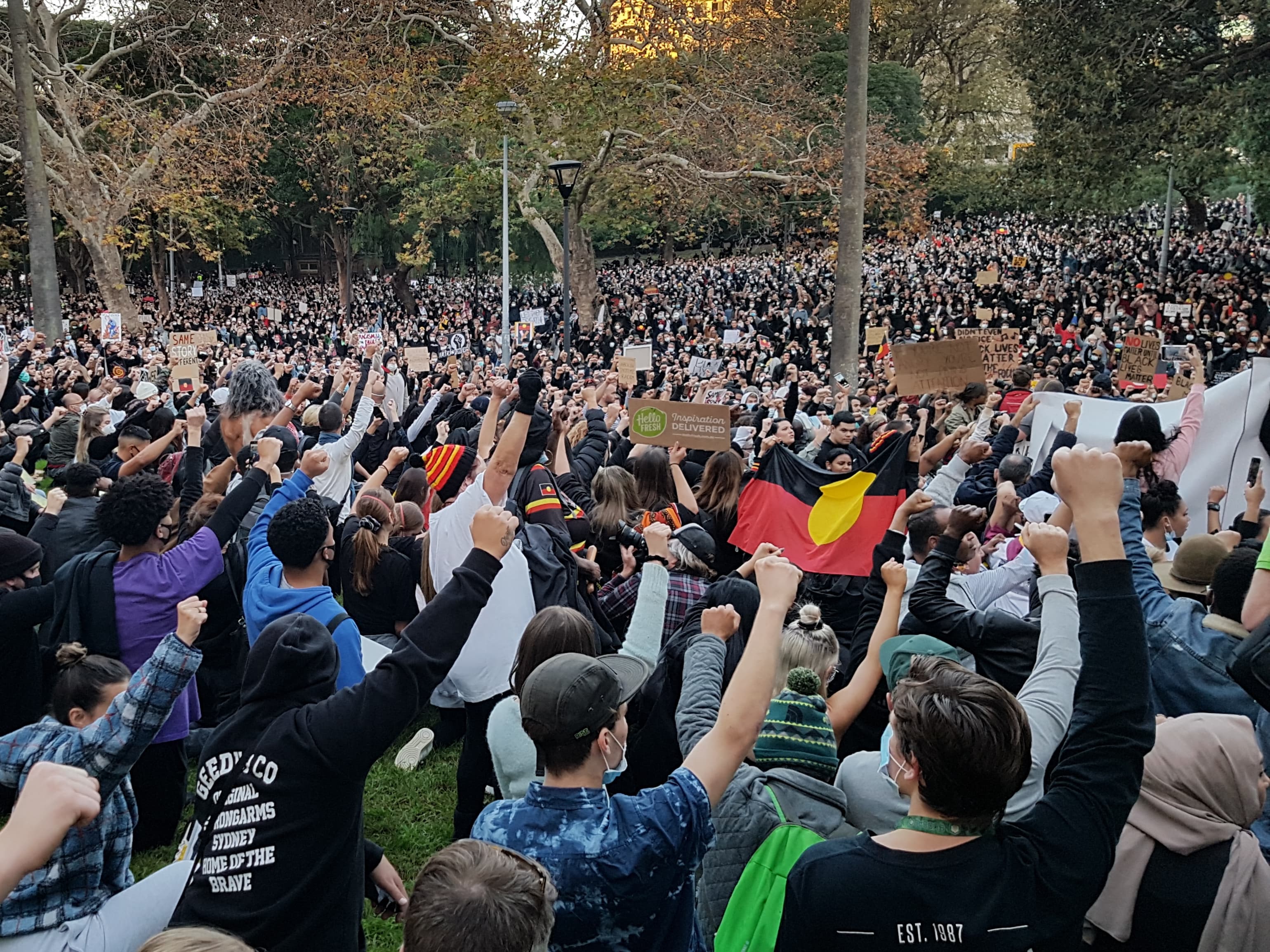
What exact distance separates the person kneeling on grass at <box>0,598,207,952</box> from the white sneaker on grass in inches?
109

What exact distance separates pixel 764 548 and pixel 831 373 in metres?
13.0

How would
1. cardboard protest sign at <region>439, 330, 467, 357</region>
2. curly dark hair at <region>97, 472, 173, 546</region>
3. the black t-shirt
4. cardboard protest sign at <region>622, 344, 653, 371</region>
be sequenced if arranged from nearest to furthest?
curly dark hair at <region>97, 472, 173, 546</region> → the black t-shirt → cardboard protest sign at <region>622, 344, 653, 371</region> → cardboard protest sign at <region>439, 330, 467, 357</region>

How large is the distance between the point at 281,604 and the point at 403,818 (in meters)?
1.85

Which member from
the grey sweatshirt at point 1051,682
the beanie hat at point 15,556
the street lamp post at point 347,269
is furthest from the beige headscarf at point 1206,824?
the street lamp post at point 347,269

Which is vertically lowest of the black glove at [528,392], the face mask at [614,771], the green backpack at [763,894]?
the green backpack at [763,894]

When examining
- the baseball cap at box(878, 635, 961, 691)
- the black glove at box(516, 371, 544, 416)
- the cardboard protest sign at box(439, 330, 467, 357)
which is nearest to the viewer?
the baseball cap at box(878, 635, 961, 691)

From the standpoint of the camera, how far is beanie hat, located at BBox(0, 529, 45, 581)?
4.64m

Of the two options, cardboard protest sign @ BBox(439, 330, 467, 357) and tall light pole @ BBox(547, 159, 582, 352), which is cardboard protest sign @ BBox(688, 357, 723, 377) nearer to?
tall light pole @ BBox(547, 159, 582, 352)

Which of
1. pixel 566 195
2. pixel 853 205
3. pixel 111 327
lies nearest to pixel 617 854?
pixel 853 205

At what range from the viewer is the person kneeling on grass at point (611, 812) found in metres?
2.31

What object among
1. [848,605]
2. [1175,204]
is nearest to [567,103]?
[848,605]

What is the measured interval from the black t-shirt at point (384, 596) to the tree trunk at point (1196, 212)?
4543 cm

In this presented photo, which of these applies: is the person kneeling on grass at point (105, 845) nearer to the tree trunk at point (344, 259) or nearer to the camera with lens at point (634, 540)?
the camera with lens at point (634, 540)

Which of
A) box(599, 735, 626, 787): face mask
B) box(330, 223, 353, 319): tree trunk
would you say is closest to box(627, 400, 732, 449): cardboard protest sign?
box(599, 735, 626, 787): face mask
